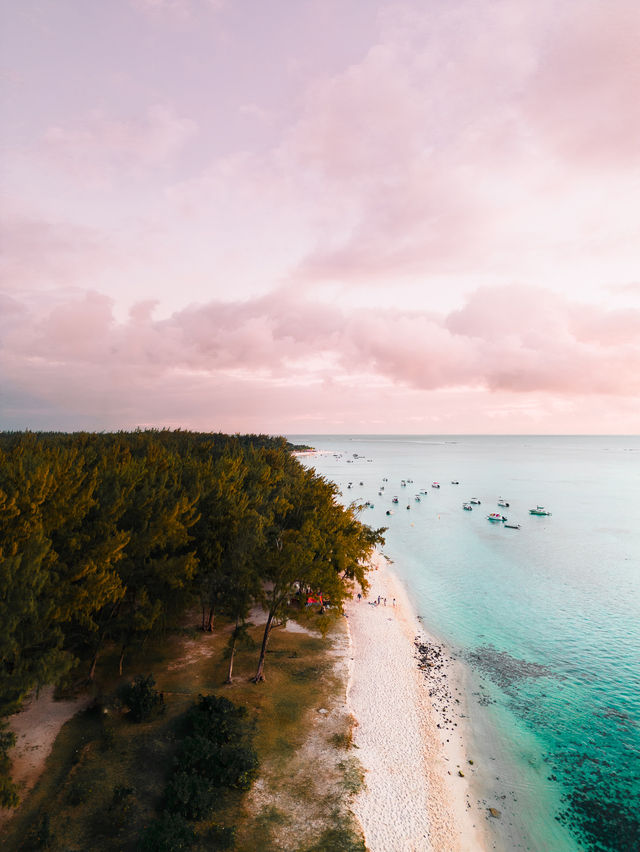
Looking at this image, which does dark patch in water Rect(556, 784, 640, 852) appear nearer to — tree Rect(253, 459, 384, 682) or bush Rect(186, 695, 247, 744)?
tree Rect(253, 459, 384, 682)

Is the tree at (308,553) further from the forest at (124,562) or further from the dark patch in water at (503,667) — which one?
the dark patch in water at (503,667)

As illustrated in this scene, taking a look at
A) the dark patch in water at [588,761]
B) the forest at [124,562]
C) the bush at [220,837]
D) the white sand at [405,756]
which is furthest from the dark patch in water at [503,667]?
the bush at [220,837]

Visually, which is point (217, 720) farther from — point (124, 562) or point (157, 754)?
point (124, 562)

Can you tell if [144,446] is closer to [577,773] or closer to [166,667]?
[166,667]

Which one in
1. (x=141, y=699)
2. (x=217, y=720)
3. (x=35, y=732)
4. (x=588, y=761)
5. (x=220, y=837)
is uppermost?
(x=141, y=699)

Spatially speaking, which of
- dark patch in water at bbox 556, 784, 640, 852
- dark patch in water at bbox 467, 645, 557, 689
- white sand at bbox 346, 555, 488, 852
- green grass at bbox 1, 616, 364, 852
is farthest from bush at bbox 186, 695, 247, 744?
dark patch in water at bbox 467, 645, 557, 689

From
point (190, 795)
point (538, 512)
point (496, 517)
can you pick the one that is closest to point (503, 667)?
point (190, 795)

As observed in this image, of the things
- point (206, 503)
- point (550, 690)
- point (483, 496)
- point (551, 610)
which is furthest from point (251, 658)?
point (483, 496)
